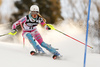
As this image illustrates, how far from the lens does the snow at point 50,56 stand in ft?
2.60

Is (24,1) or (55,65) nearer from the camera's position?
(55,65)

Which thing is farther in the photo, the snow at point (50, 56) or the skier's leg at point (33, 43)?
the skier's leg at point (33, 43)

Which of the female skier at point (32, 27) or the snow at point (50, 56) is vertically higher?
the female skier at point (32, 27)

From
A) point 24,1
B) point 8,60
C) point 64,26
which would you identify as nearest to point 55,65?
point 8,60

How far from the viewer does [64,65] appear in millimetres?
814

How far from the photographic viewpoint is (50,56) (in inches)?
38.3

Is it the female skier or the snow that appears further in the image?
the female skier

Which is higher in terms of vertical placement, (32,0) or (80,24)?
(32,0)

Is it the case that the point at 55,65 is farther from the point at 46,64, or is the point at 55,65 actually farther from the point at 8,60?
the point at 8,60

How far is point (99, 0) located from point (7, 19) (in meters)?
0.70

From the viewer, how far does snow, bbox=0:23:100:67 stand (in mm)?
793

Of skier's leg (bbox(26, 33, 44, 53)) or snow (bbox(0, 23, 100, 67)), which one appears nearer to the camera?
snow (bbox(0, 23, 100, 67))

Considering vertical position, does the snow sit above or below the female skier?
below

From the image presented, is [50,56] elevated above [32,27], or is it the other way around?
[32,27]
